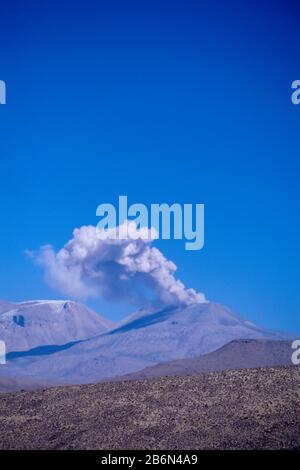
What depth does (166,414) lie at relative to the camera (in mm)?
51875

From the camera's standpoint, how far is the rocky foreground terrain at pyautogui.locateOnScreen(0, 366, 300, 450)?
151 feet

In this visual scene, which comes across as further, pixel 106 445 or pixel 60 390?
pixel 60 390

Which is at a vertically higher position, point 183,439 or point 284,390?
point 284,390

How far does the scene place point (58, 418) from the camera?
54031 millimetres

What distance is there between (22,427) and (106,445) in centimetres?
1116

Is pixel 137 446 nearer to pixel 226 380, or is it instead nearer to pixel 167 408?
pixel 167 408

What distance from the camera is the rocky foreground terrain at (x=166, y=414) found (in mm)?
46156

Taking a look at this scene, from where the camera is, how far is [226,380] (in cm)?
5878

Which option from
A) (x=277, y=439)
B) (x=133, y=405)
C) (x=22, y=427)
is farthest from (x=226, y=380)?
(x=22, y=427)
